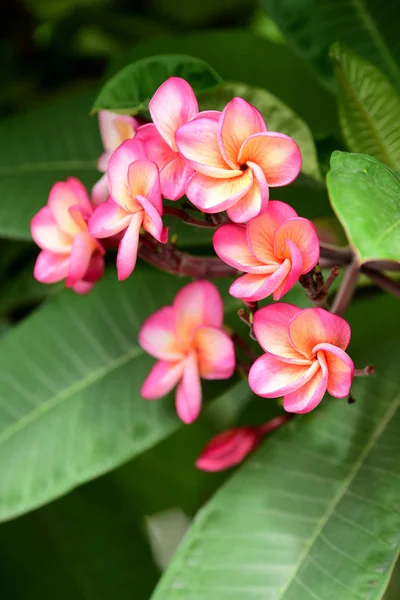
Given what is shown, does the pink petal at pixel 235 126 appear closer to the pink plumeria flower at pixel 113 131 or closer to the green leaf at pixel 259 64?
the pink plumeria flower at pixel 113 131

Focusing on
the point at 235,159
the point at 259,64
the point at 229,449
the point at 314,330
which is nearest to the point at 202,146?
the point at 235,159

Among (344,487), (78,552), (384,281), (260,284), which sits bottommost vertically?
(78,552)

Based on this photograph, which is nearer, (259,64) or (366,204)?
(366,204)

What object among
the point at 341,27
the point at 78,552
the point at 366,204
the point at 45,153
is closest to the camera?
the point at 366,204

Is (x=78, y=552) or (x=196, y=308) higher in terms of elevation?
Answer: (x=196, y=308)

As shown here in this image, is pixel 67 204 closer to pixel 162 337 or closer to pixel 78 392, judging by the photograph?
pixel 162 337

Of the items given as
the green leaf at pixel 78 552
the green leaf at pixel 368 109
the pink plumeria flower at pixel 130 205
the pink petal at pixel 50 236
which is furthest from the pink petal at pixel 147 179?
the green leaf at pixel 78 552

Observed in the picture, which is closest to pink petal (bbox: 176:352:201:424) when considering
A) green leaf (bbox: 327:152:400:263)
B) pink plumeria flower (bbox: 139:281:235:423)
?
pink plumeria flower (bbox: 139:281:235:423)
